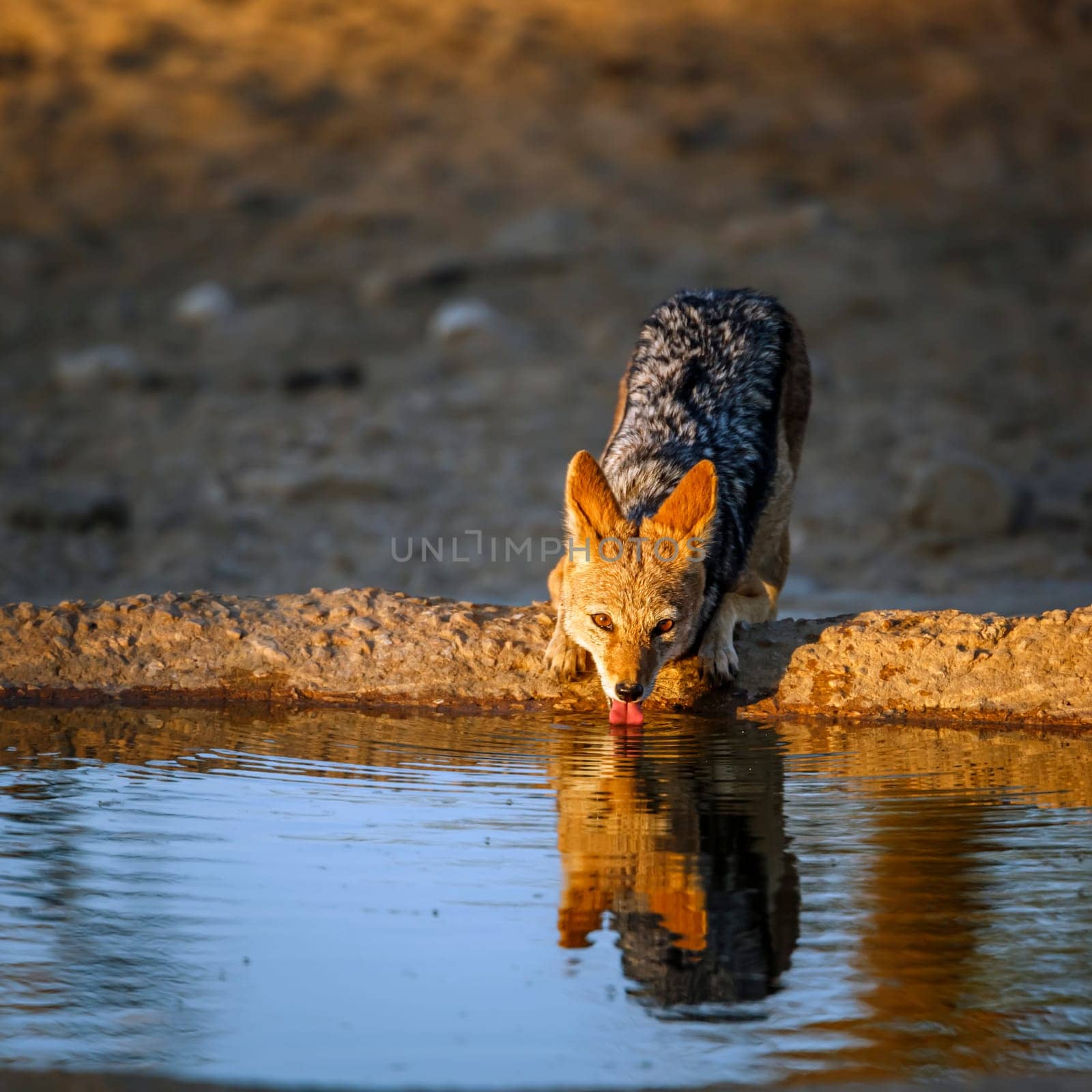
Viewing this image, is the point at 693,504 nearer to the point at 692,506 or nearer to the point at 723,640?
the point at 692,506

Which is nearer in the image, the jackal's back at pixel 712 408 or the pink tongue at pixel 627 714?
the pink tongue at pixel 627 714

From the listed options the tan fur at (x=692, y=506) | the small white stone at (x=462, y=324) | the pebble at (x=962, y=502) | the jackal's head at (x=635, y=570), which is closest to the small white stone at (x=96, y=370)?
the small white stone at (x=462, y=324)

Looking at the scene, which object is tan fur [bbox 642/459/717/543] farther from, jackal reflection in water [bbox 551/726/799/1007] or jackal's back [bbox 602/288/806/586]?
jackal reflection in water [bbox 551/726/799/1007]

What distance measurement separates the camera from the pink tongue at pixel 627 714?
5.15 meters

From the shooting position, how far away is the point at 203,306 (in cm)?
1728

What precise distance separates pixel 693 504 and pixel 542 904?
228 centimetres

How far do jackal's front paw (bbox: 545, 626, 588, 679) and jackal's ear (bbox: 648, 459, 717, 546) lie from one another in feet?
1.75

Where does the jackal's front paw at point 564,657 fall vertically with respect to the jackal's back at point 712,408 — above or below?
below

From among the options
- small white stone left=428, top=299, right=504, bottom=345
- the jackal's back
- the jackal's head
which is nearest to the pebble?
small white stone left=428, top=299, right=504, bottom=345

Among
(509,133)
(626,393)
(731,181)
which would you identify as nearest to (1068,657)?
(626,393)

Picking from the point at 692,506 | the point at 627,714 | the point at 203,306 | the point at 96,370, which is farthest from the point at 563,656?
the point at 203,306

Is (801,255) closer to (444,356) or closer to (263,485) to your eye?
(444,356)

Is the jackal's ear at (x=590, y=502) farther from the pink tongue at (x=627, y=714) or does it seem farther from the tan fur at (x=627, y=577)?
the pink tongue at (x=627, y=714)

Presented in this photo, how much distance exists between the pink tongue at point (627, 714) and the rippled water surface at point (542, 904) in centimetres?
7
